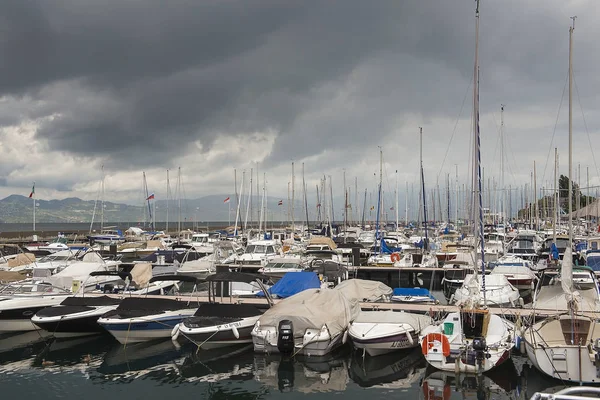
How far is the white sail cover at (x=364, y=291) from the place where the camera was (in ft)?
82.6

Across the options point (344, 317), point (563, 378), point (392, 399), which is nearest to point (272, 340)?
point (344, 317)

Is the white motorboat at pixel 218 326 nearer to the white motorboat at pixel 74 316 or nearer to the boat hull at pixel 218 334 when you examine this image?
the boat hull at pixel 218 334

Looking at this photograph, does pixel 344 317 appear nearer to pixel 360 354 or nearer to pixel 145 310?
pixel 360 354

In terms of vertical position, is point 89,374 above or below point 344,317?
below

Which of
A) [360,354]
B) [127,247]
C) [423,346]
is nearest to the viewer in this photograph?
[423,346]

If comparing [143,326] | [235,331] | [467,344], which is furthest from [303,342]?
[143,326]

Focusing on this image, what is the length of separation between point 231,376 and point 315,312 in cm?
412

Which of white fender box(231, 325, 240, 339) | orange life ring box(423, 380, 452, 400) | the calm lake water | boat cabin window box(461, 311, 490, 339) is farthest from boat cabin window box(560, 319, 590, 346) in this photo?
white fender box(231, 325, 240, 339)

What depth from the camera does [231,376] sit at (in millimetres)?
18078

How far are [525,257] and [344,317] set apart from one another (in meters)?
32.1

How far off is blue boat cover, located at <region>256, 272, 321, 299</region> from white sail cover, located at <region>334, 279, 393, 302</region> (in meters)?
1.91

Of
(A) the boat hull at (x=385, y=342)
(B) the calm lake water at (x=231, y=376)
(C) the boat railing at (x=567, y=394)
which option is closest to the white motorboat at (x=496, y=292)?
(B) the calm lake water at (x=231, y=376)

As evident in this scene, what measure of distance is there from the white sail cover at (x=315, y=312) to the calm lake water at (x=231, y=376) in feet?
4.28

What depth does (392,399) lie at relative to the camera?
1591cm
